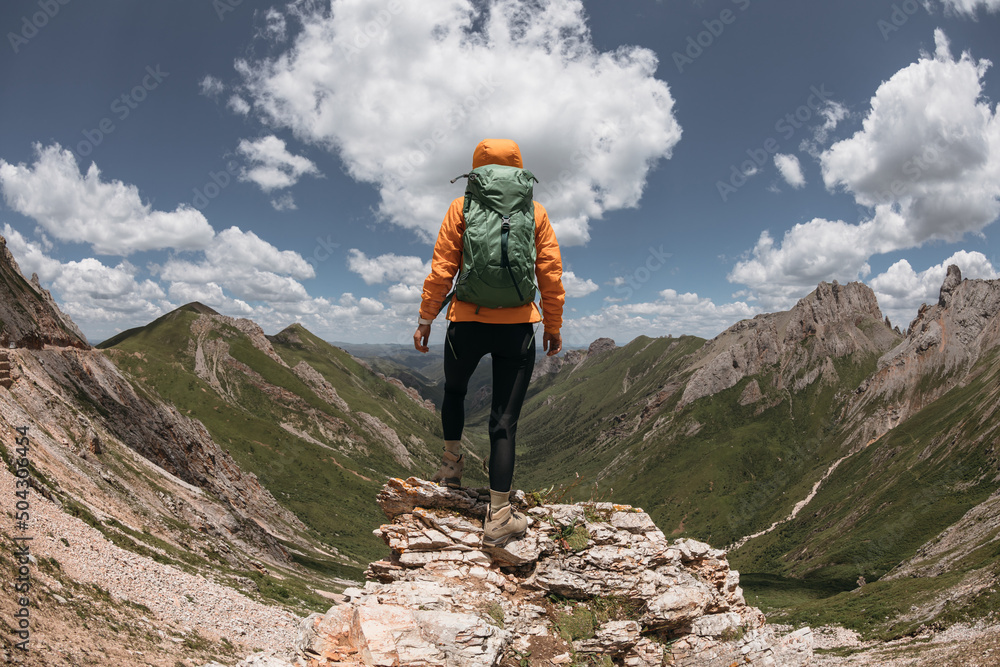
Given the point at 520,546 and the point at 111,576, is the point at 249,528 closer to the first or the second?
the point at 111,576

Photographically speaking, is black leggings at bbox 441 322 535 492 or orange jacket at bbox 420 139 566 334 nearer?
orange jacket at bbox 420 139 566 334

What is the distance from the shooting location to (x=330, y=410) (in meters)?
158

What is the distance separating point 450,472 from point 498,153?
6.83m

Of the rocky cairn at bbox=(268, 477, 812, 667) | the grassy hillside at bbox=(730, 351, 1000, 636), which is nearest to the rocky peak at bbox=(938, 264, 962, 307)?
the grassy hillside at bbox=(730, 351, 1000, 636)

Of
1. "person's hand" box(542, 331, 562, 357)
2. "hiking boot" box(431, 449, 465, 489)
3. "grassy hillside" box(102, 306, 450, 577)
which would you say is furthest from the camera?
"grassy hillside" box(102, 306, 450, 577)

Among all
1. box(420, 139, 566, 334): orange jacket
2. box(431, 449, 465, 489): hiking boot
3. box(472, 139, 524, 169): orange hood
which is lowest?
box(431, 449, 465, 489): hiking boot

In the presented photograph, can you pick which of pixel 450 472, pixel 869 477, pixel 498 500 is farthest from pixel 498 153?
pixel 869 477

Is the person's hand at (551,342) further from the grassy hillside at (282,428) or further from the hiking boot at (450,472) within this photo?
the grassy hillside at (282,428)

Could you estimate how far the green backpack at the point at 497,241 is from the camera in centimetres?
720

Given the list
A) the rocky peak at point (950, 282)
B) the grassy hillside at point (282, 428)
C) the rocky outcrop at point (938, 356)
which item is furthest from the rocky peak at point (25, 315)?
the rocky peak at point (950, 282)

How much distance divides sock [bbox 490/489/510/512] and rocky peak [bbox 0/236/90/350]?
5535 cm

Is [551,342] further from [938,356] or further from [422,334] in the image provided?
[938,356]

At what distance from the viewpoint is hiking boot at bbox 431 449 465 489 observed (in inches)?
386

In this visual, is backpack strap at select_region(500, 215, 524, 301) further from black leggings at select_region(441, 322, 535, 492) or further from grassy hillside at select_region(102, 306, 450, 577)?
grassy hillside at select_region(102, 306, 450, 577)
